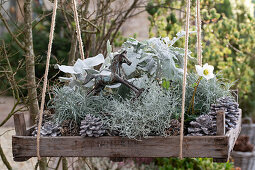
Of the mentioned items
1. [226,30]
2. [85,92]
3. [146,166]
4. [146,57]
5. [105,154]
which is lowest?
[146,166]

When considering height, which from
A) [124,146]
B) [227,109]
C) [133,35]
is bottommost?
[124,146]

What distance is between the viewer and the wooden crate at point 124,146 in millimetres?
1103

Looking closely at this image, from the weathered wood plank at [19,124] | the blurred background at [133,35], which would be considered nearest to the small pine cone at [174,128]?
the weathered wood plank at [19,124]

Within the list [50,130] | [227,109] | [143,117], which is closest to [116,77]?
[143,117]

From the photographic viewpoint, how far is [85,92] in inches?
52.7

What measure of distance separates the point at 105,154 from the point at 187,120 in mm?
324

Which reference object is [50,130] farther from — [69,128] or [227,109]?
[227,109]

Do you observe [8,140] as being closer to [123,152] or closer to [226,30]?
[226,30]

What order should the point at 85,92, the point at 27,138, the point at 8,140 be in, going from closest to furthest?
the point at 27,138
the point at 85,92
the point at 8,140

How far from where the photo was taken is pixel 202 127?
3.72ft

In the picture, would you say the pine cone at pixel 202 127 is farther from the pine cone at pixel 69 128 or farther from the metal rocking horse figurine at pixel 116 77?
the pine cone at pixel 69 128

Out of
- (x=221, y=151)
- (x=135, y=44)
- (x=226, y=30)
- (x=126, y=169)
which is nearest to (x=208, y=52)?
(x=226, y=30)

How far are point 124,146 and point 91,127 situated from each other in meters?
0.13

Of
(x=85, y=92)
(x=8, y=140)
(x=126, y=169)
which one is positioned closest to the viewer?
(x=85, y=92)
